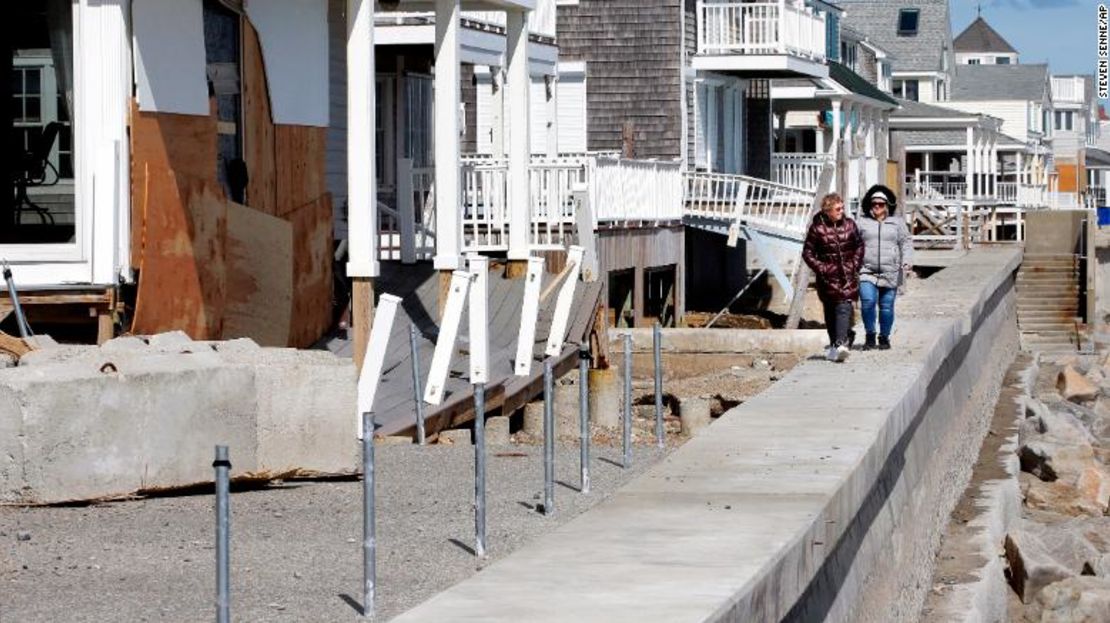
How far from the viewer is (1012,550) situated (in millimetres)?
16750

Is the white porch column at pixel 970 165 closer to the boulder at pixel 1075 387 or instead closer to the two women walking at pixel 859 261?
the boulder at pixel 1075 387

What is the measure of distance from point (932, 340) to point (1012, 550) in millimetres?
2184

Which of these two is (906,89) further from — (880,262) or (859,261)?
(859,261)

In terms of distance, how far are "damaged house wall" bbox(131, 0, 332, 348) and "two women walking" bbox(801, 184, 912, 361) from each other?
4.40 meters

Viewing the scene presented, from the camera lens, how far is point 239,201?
1662 cm

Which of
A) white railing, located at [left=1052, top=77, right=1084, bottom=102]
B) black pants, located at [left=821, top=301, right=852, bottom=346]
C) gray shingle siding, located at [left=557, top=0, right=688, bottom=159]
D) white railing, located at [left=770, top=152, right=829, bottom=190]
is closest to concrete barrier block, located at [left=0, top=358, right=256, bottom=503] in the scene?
black pants, located at [left=821, top=301, right=852, bottom=346]

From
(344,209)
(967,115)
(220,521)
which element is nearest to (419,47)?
(344,209)

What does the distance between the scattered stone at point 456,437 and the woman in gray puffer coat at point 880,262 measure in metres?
3.92

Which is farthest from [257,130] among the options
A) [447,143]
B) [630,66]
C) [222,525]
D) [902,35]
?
[902,35]

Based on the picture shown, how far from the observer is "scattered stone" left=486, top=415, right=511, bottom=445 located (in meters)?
16.4

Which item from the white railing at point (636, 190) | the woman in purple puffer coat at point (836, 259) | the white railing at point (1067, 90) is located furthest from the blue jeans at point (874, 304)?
the white railing at point (1067, 90)

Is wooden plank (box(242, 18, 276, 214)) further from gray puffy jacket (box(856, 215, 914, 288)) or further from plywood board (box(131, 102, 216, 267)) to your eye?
gray puffy jacket (box(856, 215, 914, 288))

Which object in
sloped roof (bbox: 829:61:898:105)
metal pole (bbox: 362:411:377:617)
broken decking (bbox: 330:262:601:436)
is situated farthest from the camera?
sloped roof (bbox: 829:61:898:105)

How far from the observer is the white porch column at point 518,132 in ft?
69.7
